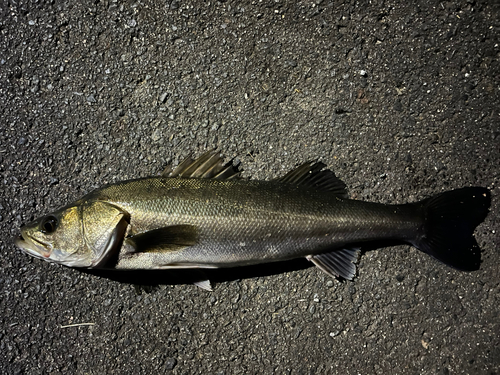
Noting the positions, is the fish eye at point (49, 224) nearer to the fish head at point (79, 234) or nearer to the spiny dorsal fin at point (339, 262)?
the fish head at point (79, 234)

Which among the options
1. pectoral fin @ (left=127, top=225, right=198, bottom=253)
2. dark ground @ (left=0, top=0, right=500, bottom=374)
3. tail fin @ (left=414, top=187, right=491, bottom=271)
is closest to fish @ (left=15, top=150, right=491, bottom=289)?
pectoral fin @ (left=127, top=225, right=198, bottom=253)

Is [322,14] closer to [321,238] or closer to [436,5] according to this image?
[436,5]

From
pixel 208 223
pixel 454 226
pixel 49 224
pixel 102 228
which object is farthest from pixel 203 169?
pixel 454 226

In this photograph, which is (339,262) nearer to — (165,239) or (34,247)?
(165,239)

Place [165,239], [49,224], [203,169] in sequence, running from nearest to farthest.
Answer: [165,239]
[49,224]
[203,169]

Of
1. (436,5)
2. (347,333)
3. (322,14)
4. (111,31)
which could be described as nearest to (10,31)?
(111,31)

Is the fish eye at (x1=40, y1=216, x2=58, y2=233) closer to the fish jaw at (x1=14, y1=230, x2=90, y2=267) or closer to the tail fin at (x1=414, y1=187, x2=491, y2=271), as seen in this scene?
the fish jaw at (x1=14, y1=230, x2=90, y2=267)
